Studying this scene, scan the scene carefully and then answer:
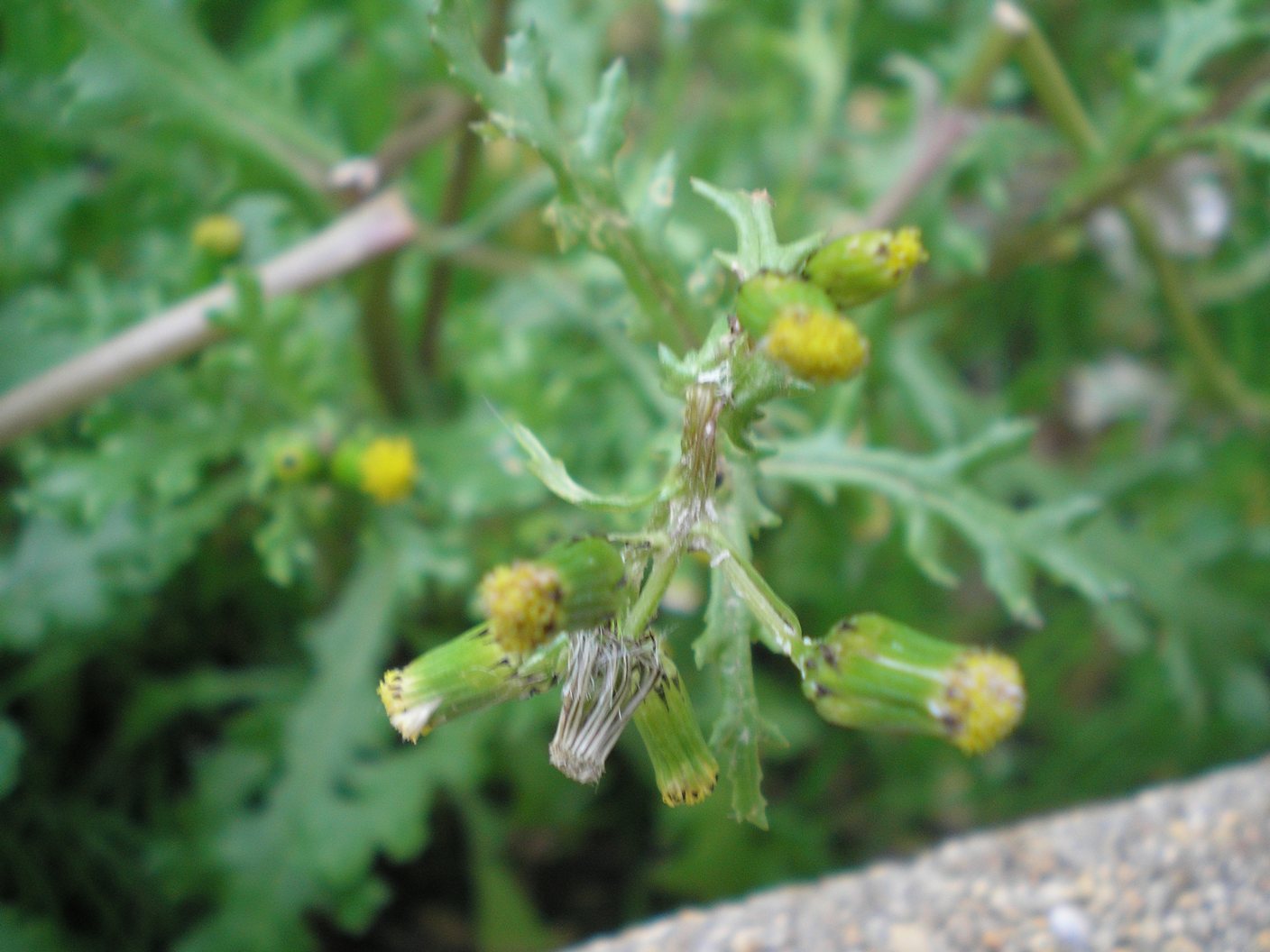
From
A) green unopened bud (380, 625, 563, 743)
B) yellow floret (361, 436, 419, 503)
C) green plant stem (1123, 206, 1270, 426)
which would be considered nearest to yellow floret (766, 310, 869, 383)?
green unopened bud (380, 625, 563, 743)

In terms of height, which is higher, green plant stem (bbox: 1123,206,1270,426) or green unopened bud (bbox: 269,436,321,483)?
green unopened bud (bbox: 269,436,321,483)

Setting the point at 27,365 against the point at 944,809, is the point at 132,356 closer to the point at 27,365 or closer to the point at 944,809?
the point at 27,365

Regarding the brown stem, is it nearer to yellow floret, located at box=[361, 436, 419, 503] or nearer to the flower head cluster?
yellow floret, located at box=[361, 436, 419, 503]

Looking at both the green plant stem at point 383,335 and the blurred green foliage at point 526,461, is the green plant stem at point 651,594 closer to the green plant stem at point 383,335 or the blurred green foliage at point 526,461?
the blurred green foliage at point 526,461

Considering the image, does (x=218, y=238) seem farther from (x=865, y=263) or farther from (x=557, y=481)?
(x=865, y=263)

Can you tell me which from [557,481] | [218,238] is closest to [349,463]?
[218,238]

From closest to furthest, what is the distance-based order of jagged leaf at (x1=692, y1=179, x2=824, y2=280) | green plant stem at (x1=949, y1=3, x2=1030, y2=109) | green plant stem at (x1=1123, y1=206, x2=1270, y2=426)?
1. jagged leaf at (x1=692, y1=179, x2=824, y2=280)
2. green plant stem at (x1=949, y1=3, x2=1030, y2=109)
3. green plant stem at (x1=1123, y1=206, x2=1270, y2=426)
